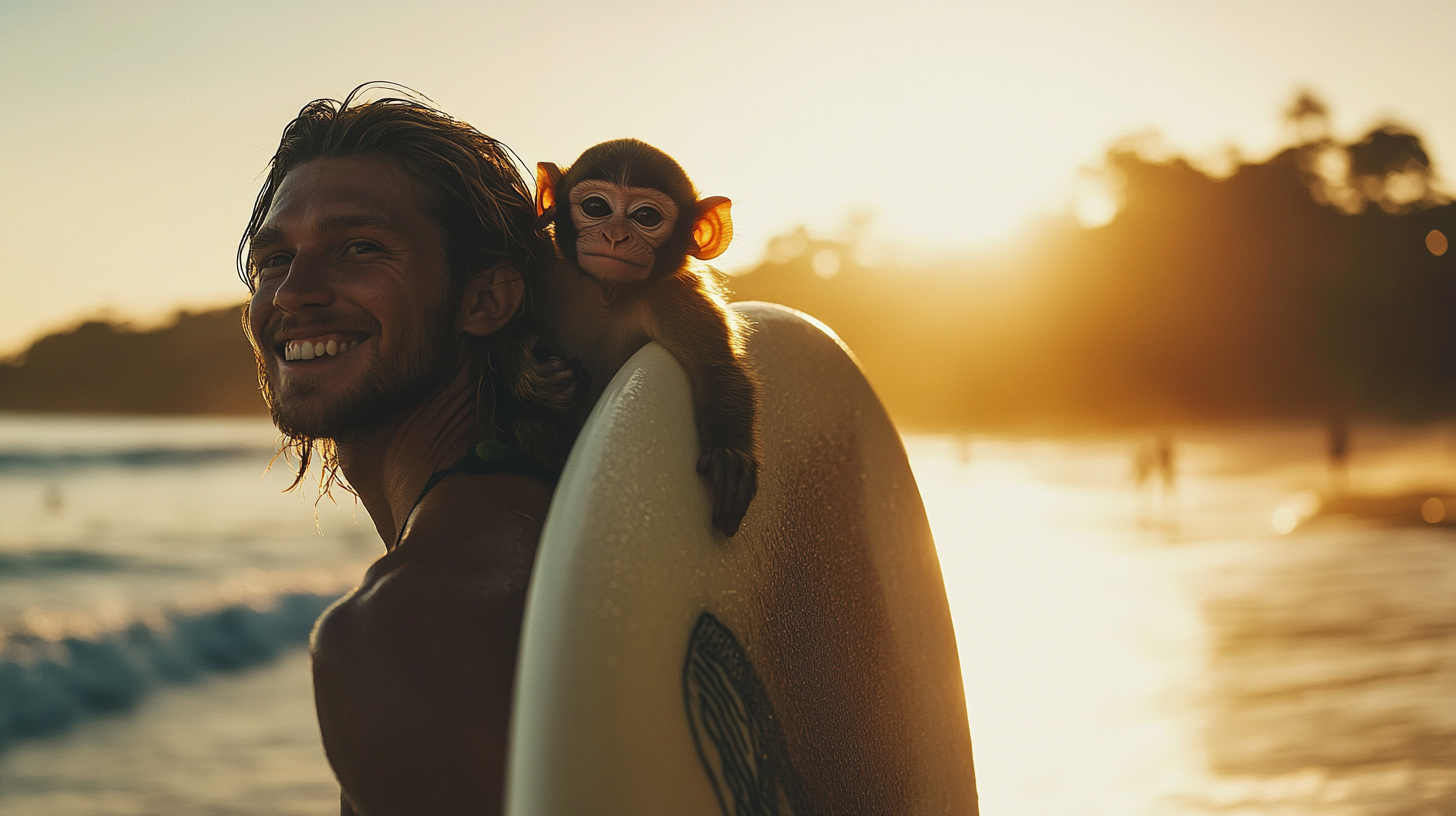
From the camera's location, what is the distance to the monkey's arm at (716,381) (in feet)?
3.67

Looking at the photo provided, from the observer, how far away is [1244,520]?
21.5m

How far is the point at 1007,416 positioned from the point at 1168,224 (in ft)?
59.0

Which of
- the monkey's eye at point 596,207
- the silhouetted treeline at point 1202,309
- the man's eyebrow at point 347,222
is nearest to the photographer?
the man's eyebrow at point 347,222

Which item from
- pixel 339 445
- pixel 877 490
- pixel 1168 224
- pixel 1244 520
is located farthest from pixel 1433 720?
pixel 1168 224

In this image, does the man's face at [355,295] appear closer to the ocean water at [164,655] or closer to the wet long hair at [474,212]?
the wet long hair at [474,212]

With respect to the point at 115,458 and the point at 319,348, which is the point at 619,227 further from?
the point at 115,458

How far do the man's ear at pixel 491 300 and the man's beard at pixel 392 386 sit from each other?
1.2 inches

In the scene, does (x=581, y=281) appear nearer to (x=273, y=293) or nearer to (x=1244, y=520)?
(x=273, y=293)

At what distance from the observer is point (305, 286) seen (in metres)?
1.41

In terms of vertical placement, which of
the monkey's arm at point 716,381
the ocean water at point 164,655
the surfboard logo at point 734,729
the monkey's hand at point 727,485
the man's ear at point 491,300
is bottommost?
the ocean water at point 164,655

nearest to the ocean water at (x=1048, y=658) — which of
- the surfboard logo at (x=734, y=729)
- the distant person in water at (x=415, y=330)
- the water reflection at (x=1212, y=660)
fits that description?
the water reflection at (x=1212, y=660)

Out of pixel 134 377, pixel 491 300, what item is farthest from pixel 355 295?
pixel 134 377

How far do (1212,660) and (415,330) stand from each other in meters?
9.54

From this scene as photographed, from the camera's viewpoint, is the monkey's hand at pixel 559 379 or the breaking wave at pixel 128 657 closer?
the monkey's hand at pixel 559 379
